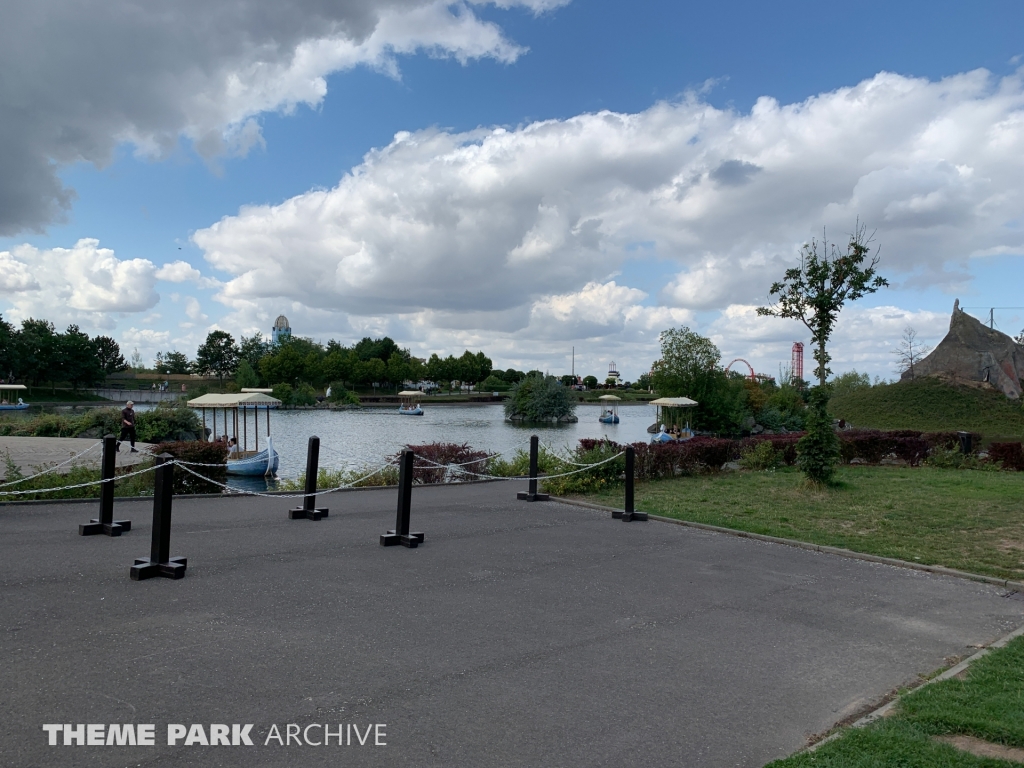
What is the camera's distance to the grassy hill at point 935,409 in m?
40.1

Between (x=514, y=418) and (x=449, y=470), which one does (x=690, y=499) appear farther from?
(x=514, y=418)

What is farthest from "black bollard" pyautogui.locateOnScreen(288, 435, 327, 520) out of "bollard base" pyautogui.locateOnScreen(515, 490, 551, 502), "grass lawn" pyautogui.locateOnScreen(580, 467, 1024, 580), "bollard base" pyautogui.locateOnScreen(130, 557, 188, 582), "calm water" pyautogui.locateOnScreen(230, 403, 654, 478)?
"grass lawn" pyautogui.locateOnScreen(580, 467, 1024, 580)

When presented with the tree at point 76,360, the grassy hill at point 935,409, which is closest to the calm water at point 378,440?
the grassy hill at point 935,409

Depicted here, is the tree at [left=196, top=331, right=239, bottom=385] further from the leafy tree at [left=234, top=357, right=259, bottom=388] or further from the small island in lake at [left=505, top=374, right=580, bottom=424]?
the small island in lake at [left=505, top=374, right=580, bottom=424]

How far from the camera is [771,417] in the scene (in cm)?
4475

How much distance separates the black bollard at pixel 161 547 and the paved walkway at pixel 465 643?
17cm

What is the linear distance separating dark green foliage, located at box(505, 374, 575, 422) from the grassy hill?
118ft

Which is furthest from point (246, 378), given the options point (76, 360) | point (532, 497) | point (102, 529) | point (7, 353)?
point (102, 529)

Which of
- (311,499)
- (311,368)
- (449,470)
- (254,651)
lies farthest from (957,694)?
(311,368)

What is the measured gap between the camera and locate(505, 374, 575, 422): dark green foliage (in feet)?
263

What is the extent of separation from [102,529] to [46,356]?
342ft

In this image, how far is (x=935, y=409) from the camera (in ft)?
141

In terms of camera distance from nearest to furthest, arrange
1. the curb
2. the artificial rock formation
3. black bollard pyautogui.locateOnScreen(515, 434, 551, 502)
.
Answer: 1. the curb
2. black bollard pyautogui.locateOnScreen(515, 434, 551, 502)
3. the artificial rock formation

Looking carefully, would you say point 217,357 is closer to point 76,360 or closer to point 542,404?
point 76,360
